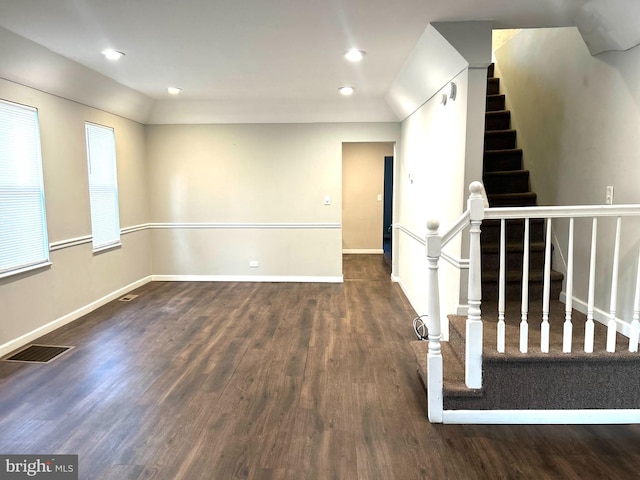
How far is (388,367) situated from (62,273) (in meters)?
3.32

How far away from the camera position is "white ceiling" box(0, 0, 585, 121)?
2574 millimetres

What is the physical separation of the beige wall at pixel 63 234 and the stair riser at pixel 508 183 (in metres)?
4.19

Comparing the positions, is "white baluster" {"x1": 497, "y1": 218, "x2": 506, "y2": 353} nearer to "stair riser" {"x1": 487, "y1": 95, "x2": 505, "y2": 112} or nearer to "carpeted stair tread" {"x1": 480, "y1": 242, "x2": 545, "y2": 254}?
"carpeted stair tread" {"x1": 480, "y1": 242, "x2": 545, "y2": 254}

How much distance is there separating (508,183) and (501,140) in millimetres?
570

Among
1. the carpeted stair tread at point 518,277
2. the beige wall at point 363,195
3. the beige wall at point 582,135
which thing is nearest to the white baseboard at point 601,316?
the beige wall at point 582,135

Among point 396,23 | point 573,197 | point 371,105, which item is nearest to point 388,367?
point 573,197

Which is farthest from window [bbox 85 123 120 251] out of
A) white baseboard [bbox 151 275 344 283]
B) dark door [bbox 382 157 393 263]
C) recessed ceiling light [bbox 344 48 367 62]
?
dark door [bbox 382 157 393 263]

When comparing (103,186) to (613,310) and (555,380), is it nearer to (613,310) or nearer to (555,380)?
(555,380)

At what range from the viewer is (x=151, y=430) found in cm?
239

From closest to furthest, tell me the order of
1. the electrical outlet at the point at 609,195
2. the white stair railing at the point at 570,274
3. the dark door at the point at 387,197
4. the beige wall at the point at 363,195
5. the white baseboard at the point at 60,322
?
the white stair railing at the point at 570,274 < the electrical outlet at the point at 609,195 < the white baseboard at the point at 60,322 < the beige wall at the point at 363,195 < the dark door at the point at 387,197

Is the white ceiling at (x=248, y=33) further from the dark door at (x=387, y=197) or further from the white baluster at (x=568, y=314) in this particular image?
the dark door at (x=387, y=197)

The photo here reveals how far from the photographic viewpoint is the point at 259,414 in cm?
256

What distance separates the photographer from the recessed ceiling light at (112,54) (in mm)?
3441

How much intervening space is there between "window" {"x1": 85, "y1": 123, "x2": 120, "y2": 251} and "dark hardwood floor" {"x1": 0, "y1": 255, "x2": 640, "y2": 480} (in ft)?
3.81
